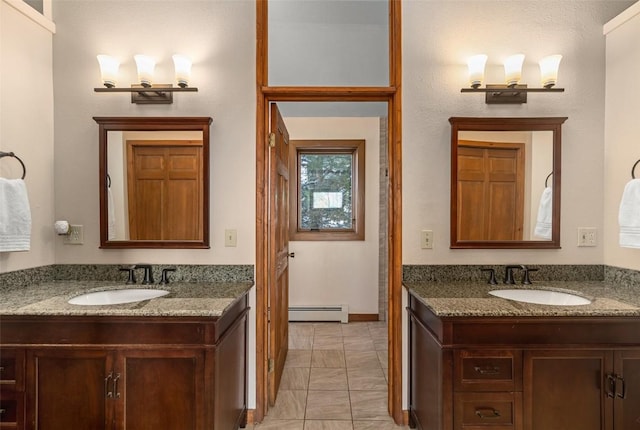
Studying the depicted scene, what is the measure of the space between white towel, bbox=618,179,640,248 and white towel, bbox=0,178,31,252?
3.17 meters

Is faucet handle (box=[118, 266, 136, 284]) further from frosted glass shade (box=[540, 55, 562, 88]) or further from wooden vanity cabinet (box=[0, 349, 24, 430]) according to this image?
frosted glass shade (box=[540, 55, 562, 88])

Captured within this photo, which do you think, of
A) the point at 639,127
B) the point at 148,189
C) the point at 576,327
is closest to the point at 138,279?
the point at 148,189

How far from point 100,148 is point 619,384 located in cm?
302

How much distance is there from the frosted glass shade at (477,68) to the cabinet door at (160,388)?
2.14 meters

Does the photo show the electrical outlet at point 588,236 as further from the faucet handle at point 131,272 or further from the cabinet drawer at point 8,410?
the cabinet drawer at point 8,410

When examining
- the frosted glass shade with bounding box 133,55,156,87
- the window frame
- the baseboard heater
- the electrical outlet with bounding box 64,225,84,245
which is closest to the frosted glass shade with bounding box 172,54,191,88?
the frosted glass shade with bounding box 133,55,156,87

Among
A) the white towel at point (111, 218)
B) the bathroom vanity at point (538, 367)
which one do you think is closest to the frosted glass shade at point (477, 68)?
the bathroom vanity at point (538, 367)

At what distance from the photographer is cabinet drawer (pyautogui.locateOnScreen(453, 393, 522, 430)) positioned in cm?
154

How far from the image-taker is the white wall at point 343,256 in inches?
163

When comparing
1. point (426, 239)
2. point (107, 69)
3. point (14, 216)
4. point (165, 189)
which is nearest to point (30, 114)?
point (107, 69)

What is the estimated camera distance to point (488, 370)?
156cm

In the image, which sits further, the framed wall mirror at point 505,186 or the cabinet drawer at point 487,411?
the framed wall mirror at point 505,186

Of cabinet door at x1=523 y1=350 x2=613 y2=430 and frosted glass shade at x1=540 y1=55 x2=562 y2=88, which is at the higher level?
frosted glass shade at x1=540 y1=55 x2=562 y2=88

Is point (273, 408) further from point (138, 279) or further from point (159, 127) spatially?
point (159, 127)
